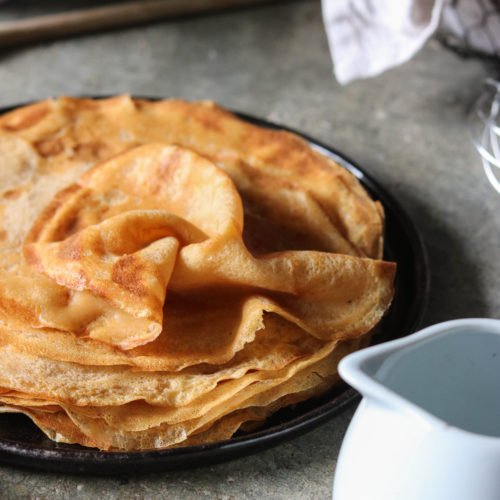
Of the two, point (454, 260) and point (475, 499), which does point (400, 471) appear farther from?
point (454, 260)

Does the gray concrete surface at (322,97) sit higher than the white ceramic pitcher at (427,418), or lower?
lower

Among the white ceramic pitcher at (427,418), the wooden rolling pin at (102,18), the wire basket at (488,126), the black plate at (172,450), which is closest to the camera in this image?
the white ceramic pitcher at (427,418)

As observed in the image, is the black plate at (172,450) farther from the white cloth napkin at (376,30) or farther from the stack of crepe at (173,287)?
the white cloth napkin at (376,30)

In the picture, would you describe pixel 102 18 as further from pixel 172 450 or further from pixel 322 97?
pixel 172 450

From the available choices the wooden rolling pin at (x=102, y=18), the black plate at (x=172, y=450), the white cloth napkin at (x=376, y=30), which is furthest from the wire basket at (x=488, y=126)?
the wooden rolling pin at (x=102, y=18)

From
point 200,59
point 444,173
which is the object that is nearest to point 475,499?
point 444,173

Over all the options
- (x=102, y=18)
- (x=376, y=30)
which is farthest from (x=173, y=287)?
(x=102, y=18)
